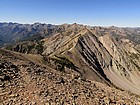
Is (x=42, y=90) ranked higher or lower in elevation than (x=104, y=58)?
higher

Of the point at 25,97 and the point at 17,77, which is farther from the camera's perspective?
the point at 17,77

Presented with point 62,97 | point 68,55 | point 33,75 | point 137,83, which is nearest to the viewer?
point 62,97

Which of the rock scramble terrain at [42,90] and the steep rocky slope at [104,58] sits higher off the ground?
the rock scramble terrain at [42,90]

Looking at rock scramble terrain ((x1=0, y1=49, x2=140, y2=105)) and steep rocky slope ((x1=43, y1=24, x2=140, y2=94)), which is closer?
rock scramble terrain ((x1=0, y1=49, x2=140, y2=105))

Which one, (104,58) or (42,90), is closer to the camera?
(42,90)

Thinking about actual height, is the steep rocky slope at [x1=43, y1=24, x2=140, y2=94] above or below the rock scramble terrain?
below

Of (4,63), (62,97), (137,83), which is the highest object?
(4,63)

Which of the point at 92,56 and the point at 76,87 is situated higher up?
the point at 76,87

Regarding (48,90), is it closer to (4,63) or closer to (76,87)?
(76,87)

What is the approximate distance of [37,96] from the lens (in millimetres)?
23516

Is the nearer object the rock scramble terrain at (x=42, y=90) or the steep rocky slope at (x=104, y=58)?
the rock scramble terrain at (x=42, y=90)

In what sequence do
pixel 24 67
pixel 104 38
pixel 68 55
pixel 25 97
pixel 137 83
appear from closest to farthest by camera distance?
pixel 25 97 → pixel 24 67 → pixel 68 55 → pixel 137 83 → pixel 104 38

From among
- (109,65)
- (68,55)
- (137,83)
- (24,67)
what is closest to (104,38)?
(109,65)

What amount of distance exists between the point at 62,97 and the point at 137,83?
9580cm
